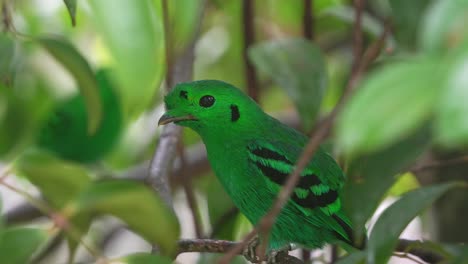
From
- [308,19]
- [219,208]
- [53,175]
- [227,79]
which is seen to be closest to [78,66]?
[53,175]

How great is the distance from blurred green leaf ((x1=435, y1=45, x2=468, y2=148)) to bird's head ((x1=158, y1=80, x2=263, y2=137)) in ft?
Result: 3.09

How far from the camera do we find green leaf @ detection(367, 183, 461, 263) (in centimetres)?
97

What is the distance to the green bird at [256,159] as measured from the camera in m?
1.49

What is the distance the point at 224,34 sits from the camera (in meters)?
3.00

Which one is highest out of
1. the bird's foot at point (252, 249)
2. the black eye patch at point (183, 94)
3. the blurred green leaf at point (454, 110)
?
the black eye patch at point (183, 94)

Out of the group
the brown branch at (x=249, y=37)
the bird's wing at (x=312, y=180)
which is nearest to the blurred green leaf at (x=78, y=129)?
the brown branch at (x=249, y=37)

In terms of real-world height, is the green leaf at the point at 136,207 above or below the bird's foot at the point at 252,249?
below

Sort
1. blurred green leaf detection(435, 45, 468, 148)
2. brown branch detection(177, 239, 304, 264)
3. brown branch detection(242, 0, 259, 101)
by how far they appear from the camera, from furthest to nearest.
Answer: brown branch detection(242, 0, 259, 101)
brown branch detection(177, 239, 304, 264)
blurred green leaf detection(435, 45, 468, 148)

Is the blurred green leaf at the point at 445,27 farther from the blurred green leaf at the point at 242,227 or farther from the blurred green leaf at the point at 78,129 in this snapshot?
the blurred green leaf at the point at 78,129

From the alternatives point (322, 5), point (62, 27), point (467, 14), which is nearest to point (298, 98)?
point (467, 14)

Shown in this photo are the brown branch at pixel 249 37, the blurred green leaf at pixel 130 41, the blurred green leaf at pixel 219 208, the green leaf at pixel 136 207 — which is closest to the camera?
the green leaf at pixel 136 207

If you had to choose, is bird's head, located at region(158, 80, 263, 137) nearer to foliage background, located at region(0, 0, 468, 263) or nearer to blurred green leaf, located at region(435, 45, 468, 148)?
foliage background, located at region(0, 0, 468, 263)

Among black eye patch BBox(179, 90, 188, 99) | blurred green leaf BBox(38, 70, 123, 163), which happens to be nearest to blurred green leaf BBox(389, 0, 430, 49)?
black eye patch BBox(179, 90, 188, 99)

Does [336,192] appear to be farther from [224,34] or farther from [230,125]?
[224,34]
